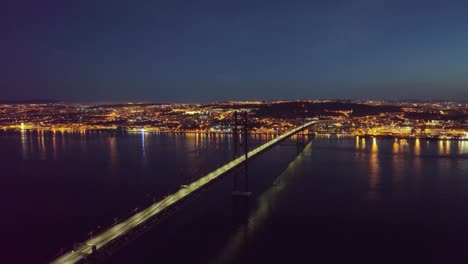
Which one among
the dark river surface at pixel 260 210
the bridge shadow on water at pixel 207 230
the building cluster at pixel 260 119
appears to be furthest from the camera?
the building cluster at pixel 260 119

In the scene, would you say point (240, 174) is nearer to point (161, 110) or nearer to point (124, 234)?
point (124, 234)

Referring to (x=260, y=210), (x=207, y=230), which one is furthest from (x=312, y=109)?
(x=207, y=230)

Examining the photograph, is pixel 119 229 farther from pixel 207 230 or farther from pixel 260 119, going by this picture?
pixel 260 119

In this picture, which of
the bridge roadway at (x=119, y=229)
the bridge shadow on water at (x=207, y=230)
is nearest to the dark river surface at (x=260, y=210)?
the bridge shadow on water at (x=207, y=230)

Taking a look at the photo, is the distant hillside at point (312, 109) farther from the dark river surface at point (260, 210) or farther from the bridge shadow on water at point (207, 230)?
the bridge shadow on water at point (207, 230)

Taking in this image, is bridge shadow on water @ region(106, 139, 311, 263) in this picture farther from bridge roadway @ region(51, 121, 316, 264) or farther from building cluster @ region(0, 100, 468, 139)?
building cluster @ region(0, 100, 468, 139)
